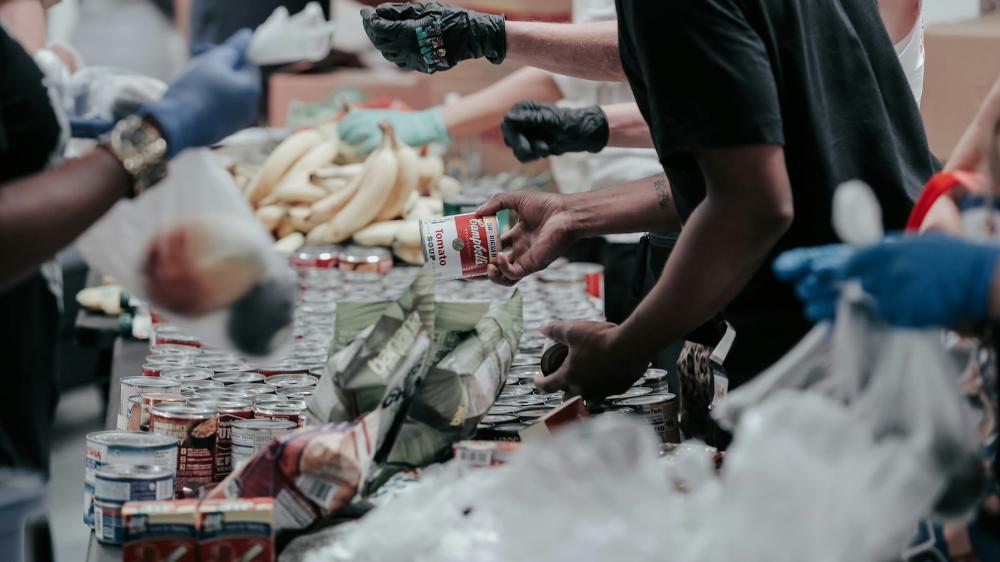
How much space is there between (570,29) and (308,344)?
0.93 metres

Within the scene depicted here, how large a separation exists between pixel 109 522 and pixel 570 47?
4.75ft

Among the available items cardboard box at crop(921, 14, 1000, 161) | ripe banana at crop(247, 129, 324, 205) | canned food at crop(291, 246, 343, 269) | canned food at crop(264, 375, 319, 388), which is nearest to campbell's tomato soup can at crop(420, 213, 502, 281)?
canned food at crop(264, 375, 319, 388)

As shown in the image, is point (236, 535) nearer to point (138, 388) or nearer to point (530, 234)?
point (138, 388)

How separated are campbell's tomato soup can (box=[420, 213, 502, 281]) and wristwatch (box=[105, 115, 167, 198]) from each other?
0.85m

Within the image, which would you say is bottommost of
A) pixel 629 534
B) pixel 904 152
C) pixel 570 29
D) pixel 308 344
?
pixel 308 344

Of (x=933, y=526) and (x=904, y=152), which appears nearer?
(x=933, y=526)

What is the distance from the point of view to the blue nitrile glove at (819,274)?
1205mm

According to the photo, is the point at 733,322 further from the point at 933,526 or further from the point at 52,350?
the point at 52,350

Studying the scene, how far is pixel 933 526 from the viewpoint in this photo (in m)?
1.31

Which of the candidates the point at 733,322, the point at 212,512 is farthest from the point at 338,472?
the point at 733,322

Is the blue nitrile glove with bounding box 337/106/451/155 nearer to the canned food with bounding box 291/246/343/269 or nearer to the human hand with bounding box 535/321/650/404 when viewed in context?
the canned food with bounding box 291/246/343/269


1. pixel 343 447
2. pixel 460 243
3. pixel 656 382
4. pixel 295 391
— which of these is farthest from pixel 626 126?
pixel 343 447

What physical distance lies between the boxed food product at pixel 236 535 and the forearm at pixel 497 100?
9.56ft

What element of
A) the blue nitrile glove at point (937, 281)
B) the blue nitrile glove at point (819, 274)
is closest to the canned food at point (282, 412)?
the blue nitrile glove at point (819, 274)
